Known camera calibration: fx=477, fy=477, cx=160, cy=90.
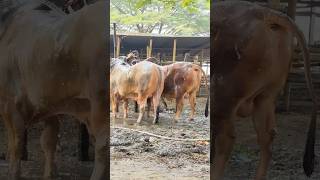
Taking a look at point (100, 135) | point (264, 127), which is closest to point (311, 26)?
point (264, 127)

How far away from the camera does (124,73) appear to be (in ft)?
10.7

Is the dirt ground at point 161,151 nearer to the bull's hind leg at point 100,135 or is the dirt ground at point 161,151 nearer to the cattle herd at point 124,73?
the cattle herd at point 124,73

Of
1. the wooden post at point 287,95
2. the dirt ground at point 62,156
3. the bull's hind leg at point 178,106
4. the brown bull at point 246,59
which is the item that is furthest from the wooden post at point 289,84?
the dirt ground at point 62,156

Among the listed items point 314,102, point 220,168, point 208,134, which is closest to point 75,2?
point 208,134

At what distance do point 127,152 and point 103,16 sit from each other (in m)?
0.95

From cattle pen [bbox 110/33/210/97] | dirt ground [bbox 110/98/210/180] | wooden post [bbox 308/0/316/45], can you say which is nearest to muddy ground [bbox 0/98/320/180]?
dirt ground [bbox 110/98/210/180]

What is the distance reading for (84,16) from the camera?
297cm

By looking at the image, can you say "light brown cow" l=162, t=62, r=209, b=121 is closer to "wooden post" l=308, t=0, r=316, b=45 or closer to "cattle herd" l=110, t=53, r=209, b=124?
"cattle herd" l=110, t=53, r=209, b=124

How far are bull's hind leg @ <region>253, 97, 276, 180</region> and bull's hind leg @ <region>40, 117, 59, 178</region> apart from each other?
1.38 metres

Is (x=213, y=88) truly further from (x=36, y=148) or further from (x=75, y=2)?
(x=36, y=148)

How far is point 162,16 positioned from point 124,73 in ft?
1.54

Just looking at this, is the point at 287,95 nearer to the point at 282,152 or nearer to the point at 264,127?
the point at 264,127

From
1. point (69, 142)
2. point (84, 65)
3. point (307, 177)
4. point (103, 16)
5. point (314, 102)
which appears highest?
point (103, 16)

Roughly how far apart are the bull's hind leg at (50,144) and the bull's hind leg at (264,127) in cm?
138
